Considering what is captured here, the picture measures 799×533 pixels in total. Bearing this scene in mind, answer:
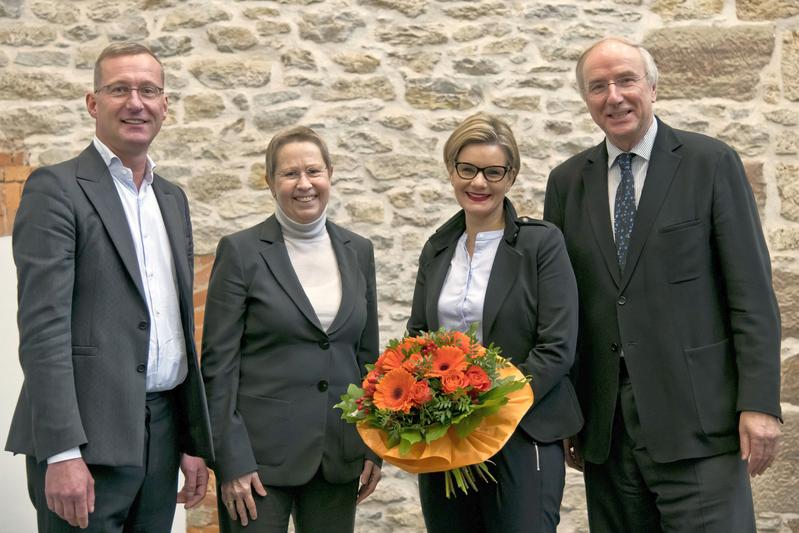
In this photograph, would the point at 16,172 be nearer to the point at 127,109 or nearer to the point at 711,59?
the point at 127,109

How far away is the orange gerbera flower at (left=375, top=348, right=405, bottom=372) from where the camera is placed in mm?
2463

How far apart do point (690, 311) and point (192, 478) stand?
1480 millimetres

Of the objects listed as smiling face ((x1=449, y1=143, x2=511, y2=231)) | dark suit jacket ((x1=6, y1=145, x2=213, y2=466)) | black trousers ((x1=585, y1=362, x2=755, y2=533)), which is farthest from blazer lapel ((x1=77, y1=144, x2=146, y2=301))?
black trousers ((x1=585, y1=362, x2=755, y2=533))

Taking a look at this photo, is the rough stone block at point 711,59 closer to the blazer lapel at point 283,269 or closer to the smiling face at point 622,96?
the smiling face at point 622,96

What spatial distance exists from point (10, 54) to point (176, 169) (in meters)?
0.96

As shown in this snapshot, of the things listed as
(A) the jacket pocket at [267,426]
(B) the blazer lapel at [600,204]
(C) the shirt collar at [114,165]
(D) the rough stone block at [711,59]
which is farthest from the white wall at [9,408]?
(D) the rough stone block at [711,59]

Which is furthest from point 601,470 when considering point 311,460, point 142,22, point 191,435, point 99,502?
point 142,22

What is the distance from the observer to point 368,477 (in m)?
2.80

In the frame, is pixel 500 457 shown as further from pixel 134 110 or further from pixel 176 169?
pixel 176 169

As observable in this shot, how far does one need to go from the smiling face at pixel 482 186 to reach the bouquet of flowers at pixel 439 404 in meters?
0.43

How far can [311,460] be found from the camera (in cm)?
266

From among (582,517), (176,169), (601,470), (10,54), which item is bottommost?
(582,517)

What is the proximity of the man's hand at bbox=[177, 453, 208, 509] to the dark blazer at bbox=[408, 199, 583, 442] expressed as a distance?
0.77m

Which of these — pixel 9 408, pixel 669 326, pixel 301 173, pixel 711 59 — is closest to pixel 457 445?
pixel 669 326
